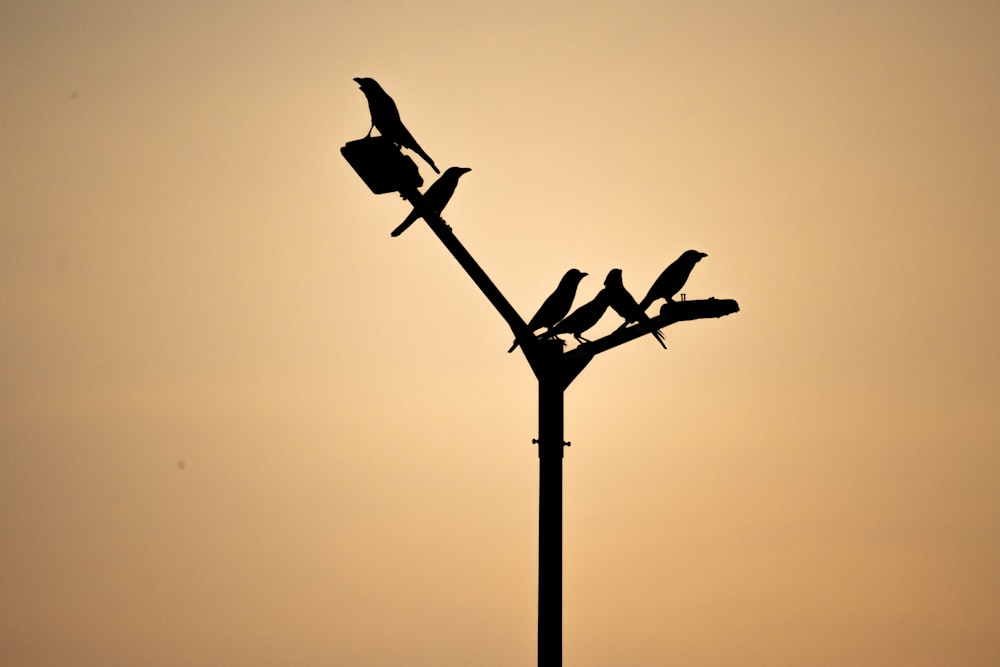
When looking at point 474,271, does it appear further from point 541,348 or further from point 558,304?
point 558,304

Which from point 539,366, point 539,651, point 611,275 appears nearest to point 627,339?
point 539,366

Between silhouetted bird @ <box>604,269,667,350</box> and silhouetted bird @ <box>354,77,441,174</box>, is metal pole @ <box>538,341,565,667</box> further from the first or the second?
silhouetted bird @ <box>354,77,441,174</box>

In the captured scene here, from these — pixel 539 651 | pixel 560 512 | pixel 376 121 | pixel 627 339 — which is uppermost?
pixel 376 121

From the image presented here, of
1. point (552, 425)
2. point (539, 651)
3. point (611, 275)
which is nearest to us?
point (539, 651)

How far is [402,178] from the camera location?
24.0 ft

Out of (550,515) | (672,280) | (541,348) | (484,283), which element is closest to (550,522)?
(550,515)

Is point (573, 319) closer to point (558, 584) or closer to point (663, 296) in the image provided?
point (663, 296)

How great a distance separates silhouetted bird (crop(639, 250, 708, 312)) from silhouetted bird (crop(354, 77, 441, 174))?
1.60 m

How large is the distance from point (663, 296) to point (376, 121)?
2.18m

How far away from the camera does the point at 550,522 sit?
664 cm

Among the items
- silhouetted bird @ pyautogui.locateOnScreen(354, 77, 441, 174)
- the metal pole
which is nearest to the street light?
the metal pole

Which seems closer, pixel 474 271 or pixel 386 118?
pixel 474 271

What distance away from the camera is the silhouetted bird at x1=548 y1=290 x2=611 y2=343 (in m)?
8.49

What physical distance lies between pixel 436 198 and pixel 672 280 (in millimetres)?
2085
